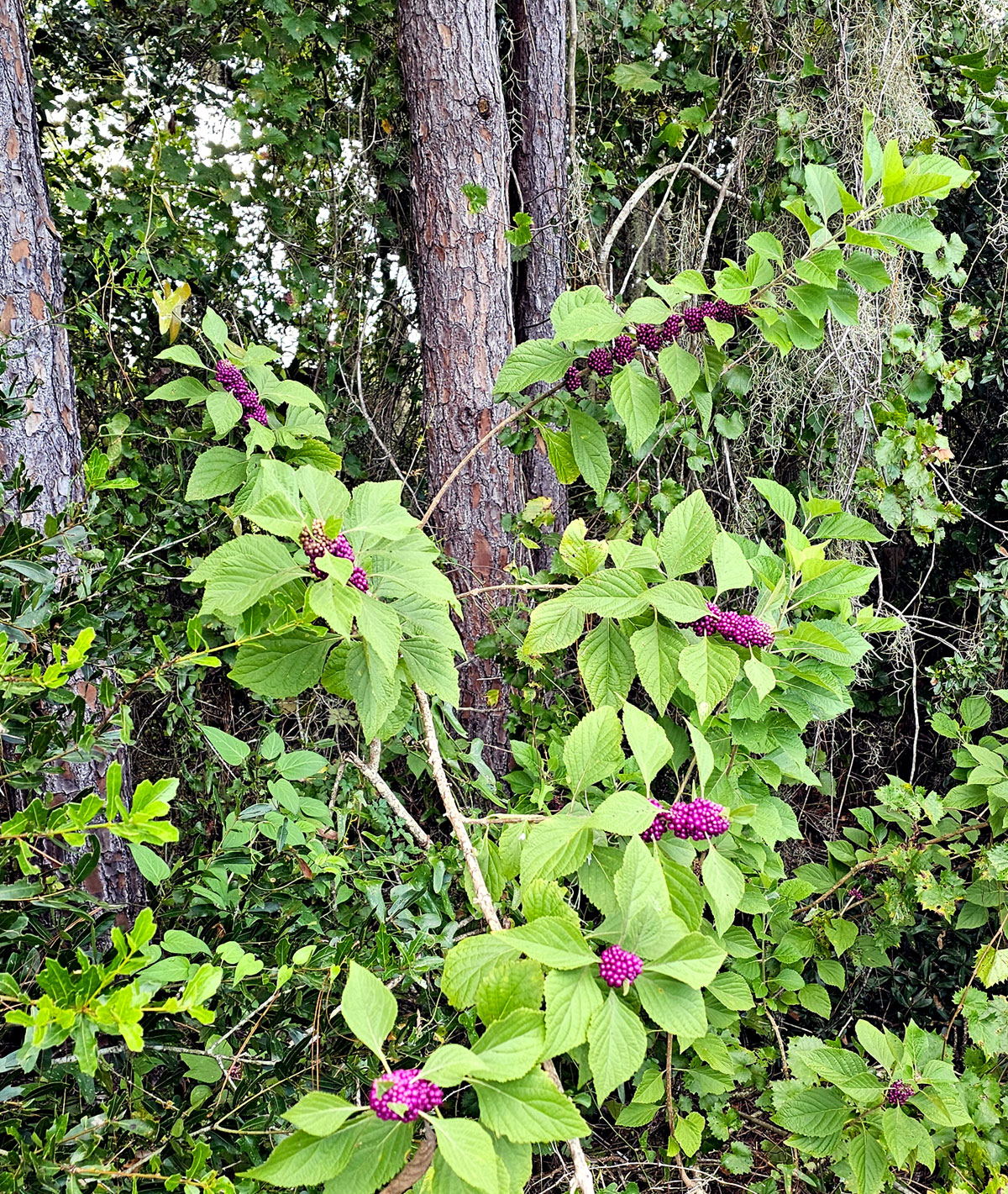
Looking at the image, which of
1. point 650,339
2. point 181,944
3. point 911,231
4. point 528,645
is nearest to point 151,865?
point 181,944

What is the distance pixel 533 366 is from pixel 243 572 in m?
0.78

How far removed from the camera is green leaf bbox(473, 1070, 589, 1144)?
2.44 ft

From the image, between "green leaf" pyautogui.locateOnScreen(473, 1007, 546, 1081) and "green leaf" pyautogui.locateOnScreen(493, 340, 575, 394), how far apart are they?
1.03m

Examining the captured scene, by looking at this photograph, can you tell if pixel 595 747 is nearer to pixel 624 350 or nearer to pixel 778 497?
pixel 778 497

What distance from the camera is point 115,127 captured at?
90.4 inches

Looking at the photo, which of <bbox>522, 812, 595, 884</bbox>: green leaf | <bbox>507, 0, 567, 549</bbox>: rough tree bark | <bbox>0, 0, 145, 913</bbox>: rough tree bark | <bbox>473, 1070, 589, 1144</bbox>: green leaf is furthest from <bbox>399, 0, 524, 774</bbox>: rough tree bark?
<bbox>473, 1070, 589, 1144</bbox>: green leaf

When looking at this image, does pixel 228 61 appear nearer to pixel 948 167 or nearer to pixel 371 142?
pixel 371 142

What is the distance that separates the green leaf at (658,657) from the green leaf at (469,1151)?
581mm

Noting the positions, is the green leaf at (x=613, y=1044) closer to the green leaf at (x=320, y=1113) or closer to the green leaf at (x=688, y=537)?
the green leaf at (x=320, y=1113)

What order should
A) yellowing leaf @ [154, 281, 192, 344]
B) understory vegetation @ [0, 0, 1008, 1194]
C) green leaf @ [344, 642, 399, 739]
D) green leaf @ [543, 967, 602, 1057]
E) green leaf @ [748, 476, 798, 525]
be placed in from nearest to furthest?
green leaf @ [543, 967, 602, 1057]
understory vegetation @ [0, 0, 1008, 1194]
green leaf @ [344, 642, 399, 739]
green leaf @ [748, 476, 798, 525]
yellowing leaf @ [154, 281, 192, 344]

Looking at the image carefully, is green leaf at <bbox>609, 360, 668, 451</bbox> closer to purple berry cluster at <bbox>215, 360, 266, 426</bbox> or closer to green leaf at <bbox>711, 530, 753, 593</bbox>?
green leaf at <bbox>711, 530, 753, 593</bbox>

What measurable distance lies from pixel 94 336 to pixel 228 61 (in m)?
0.90

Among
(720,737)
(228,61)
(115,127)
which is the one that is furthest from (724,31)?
(720,737)

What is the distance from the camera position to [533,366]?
4.94 feet
